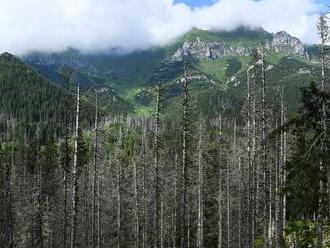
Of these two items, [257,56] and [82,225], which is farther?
[82,225]

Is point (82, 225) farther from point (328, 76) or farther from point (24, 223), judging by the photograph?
point (328, 76)

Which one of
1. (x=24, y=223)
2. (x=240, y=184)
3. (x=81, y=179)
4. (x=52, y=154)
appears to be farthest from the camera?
(x=52, y=154)

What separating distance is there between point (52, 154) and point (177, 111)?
266ft

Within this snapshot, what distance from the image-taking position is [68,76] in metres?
34.5

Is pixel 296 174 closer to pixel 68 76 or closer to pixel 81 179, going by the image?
pixel 68 76

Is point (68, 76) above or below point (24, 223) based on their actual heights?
above

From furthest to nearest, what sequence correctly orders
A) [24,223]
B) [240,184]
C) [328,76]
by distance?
1. [24,223]
2. [240,184]
3. [328,76]

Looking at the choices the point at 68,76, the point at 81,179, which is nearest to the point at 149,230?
the point at 81,179

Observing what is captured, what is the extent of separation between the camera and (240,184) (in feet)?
200

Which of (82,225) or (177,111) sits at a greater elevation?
(177,111)

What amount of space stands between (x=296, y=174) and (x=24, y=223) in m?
50.9

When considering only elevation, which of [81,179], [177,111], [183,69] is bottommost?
[81,179]

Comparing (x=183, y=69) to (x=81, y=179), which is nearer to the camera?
(x=183, y=69)

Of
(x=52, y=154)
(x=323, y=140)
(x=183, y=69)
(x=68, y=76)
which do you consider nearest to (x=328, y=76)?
(x=323, y=140)
